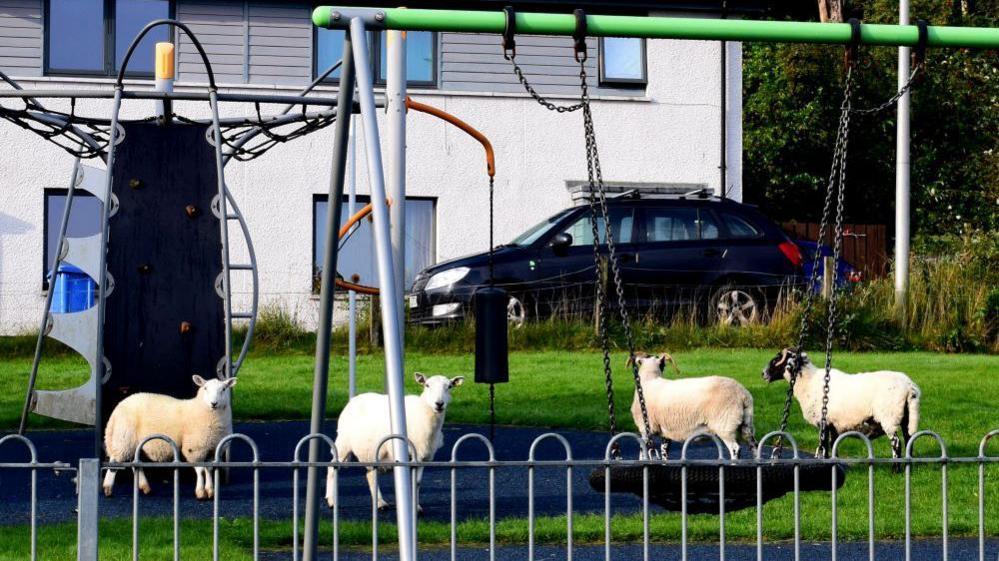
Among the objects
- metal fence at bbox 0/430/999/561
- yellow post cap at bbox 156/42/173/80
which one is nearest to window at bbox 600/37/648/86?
yellow post cap at bbox 156/42/173/80

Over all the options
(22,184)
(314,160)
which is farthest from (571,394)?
(22,184)

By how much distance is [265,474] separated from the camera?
10.7 m

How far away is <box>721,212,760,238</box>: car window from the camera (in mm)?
18266

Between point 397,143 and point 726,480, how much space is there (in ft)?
11.1

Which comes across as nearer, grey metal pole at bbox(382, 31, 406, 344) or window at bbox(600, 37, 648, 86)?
grey metal pole at bbox(382, 31, 406, 344)

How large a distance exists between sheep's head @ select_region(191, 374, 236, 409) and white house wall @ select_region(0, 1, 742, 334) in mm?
12130

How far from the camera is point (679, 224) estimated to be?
18422 mm

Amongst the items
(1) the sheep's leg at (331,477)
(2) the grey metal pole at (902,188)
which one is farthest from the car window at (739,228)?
(1) the sheep's leg at (331,477)

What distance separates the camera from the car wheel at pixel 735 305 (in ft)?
59.0

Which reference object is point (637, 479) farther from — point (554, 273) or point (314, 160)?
point (314, 160)

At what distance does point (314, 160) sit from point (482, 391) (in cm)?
931

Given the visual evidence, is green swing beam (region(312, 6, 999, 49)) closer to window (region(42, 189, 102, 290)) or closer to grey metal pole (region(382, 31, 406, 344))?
grey metal pole (region(382, 31, 406, 344))

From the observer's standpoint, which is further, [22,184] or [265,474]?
[22,184]


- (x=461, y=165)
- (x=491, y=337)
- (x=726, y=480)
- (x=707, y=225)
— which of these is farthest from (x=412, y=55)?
(x=726, y=480)
